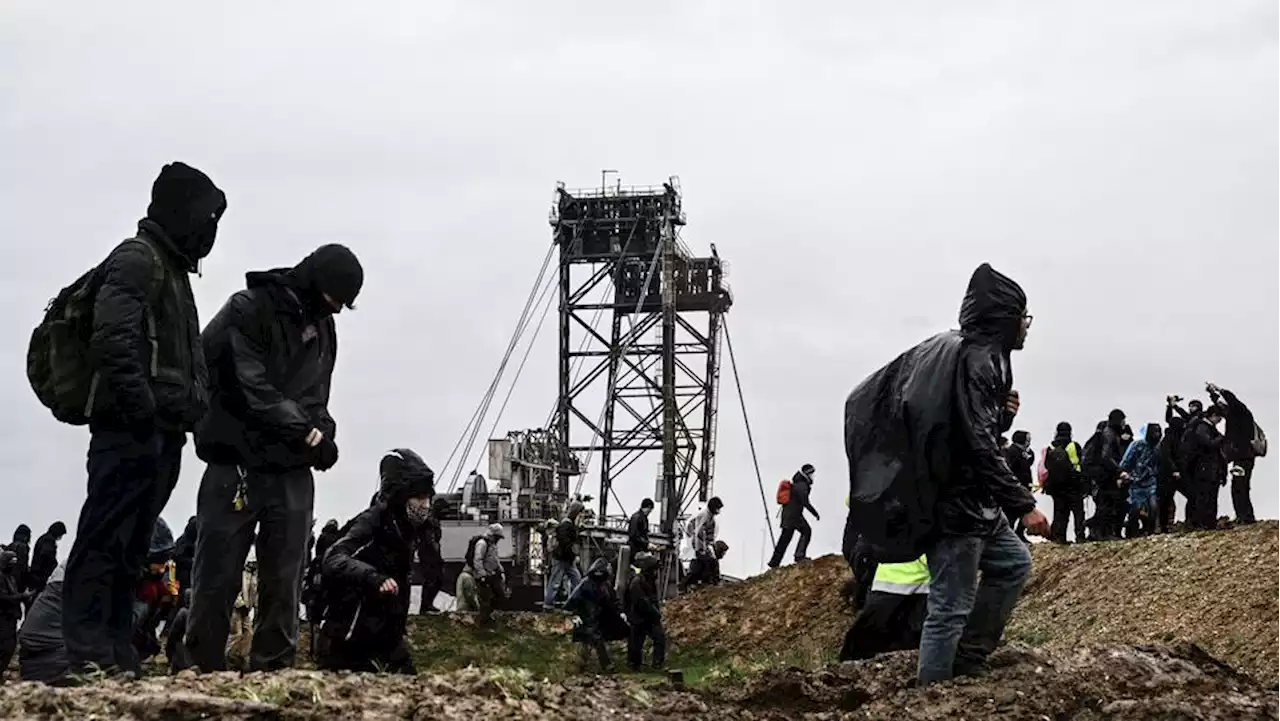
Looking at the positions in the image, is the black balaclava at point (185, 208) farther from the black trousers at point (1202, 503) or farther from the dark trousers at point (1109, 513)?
the dark trousers at point (1109, 513)

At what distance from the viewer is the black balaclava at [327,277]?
22.3 ft

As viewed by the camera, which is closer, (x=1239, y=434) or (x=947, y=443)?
(x=947, y=443)

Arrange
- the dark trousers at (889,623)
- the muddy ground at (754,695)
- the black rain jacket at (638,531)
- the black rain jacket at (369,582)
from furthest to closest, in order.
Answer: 1. the black rain jacket at (638,531)
2. the dark trousers at (889,623)
3. the black rain jacket at (369,582)
4. the muddy ground at (754,695)

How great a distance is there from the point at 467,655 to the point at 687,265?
96.7ft

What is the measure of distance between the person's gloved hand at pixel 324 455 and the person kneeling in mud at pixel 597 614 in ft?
36.1

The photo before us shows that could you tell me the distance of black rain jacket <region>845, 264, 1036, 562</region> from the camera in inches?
260

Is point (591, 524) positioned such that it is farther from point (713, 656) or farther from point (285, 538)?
point (285, 538)

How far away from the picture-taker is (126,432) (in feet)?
19.0

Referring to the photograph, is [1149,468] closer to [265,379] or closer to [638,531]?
[638,531]

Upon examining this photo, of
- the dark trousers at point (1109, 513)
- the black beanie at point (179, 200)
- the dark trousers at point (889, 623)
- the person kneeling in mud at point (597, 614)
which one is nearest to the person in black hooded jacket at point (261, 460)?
the black beanie at point (179, 200)

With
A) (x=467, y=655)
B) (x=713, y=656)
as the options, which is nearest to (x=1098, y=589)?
(x=713, y=656)

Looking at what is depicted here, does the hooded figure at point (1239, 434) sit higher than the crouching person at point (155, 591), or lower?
higher

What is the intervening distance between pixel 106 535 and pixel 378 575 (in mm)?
1962

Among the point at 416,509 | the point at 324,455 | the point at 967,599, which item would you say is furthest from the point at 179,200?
the point at 967,599
